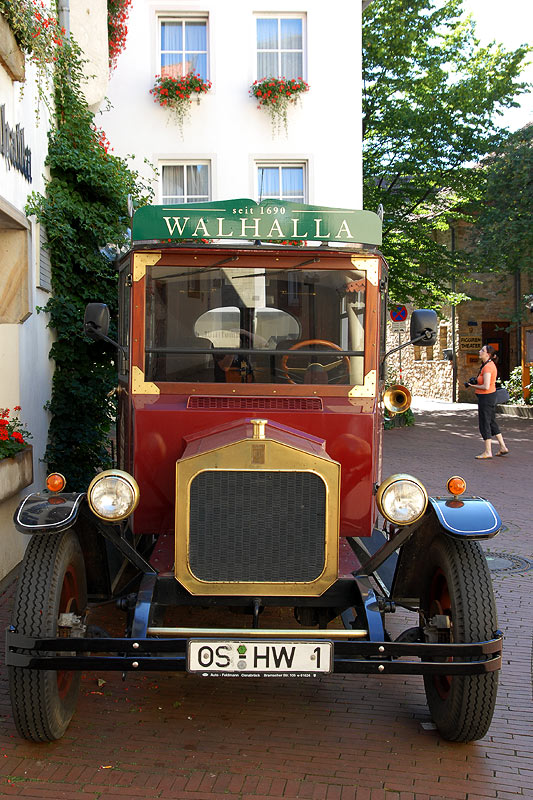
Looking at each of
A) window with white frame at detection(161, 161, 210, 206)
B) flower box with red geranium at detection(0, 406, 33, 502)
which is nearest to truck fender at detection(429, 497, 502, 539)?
flower box with red geranium at detection(0, 406, 33, 502)

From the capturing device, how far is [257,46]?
13492 mm

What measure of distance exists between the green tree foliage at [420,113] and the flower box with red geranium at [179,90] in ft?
17.9

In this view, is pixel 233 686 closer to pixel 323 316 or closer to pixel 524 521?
pixel 323 316

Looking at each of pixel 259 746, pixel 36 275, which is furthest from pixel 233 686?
pixel 36 275

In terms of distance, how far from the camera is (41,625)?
3.56m

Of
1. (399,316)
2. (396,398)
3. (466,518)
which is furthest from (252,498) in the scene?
(399,316)

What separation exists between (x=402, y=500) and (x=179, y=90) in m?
11.3

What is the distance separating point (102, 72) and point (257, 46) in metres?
4.30

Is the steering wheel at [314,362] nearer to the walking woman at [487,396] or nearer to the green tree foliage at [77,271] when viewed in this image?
the green tree foliage at [77,271]

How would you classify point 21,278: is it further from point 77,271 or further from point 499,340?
point 499,340

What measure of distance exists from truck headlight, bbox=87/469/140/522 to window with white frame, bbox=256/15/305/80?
447 inches

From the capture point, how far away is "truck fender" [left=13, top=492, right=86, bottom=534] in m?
3.64

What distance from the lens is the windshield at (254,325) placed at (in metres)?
4.54

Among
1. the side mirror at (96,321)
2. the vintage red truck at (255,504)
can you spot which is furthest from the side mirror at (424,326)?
the side mirror at (96,321)
